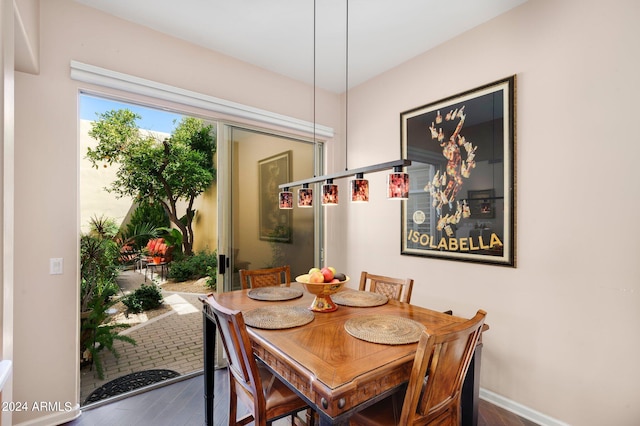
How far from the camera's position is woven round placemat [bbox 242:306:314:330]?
63.4 inches

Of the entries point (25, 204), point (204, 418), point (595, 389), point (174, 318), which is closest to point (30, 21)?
point (25, 204)

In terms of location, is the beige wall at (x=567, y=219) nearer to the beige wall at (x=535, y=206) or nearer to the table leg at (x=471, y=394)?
the beige wall at (x=535, y=206)

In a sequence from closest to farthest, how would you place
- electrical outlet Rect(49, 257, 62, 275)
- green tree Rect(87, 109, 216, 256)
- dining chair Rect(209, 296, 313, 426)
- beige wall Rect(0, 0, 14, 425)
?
1. beige wall Rect(0, 0, 14, 425)
2. dining chair Rect(209, 296, 313, 426)
3. electrical outlet Rect(49, 257, 62, 275)
4. green tree Rect(87, 109, 216, 256)

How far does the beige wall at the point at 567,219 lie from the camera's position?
1.78 meters

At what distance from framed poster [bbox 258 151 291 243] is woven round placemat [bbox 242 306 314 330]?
1.42m

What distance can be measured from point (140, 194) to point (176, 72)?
3.11 m

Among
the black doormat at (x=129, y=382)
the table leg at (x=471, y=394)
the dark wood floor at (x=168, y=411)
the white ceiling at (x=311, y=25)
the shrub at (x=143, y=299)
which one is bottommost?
the black doormat at (x=129, y=382)

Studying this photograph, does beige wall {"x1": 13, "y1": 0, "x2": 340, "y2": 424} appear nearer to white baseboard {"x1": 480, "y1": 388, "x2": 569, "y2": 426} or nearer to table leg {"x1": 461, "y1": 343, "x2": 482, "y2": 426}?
table leg {"x1": 461, "y1": 343, "x2": 482, "y2": 426}

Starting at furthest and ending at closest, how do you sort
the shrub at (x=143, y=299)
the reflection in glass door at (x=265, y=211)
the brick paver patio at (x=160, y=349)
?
1. the shrub at (x=143, y=299)
2. the reflection in glass door at (x=265, y=211)
3. the brick paver patio at (x=160, y=349)

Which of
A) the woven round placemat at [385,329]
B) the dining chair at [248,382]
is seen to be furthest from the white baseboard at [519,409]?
the dining chair at [248,382]

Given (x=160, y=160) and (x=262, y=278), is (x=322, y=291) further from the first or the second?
(x=160, y=160)

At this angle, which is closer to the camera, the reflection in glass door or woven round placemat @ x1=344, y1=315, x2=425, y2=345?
woven round placemat @ x1=344, y1=315, x2=425, y2=345

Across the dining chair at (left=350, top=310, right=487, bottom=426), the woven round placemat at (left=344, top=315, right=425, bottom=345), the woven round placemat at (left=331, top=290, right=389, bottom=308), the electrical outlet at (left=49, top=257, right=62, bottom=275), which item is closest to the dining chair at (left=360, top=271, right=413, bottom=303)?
the woven round placemat at (left=331, top=290, right=389, bottom=308)

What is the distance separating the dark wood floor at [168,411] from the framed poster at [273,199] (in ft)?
4.93
